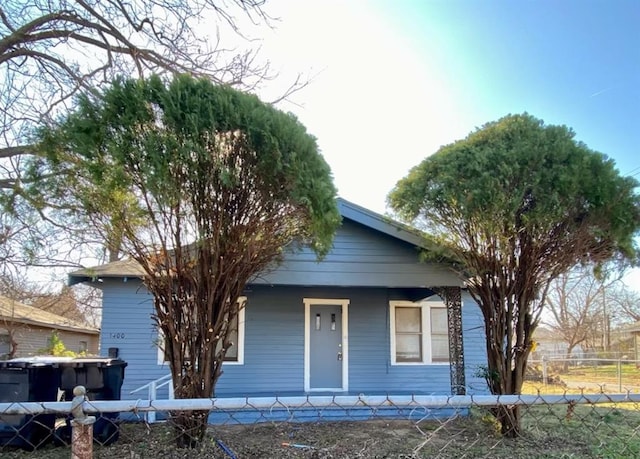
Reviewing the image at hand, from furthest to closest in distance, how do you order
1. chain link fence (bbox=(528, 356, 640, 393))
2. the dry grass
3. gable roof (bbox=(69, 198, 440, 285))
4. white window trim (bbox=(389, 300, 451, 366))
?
chain link fence (bbox=(528, 356, 640, 393)), white window trim (bbox=(389, 300, 451, 366)), gable roof (bbox=(69, 198, 440, 285)), the dry grass

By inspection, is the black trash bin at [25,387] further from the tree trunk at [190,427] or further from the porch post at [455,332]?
the porch post at [455,332]

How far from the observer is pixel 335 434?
7105mm

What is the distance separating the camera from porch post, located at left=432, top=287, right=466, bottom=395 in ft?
29.7

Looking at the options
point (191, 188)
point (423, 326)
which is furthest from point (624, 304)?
point (191, 188)

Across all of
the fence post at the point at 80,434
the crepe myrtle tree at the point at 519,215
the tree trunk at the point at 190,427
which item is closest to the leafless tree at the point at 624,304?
the crepe myrtle tree at the point at 519,215

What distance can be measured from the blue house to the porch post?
0.02 m

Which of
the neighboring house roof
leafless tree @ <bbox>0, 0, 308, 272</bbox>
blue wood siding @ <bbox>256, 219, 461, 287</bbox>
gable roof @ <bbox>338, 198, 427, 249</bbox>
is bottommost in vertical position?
the neighboring house roof

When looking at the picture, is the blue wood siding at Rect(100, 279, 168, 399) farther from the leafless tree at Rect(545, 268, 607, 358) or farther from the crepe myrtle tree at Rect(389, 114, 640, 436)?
the leafless tree at Rect(545, 268, 607, 358)

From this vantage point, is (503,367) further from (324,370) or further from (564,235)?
(324,370)

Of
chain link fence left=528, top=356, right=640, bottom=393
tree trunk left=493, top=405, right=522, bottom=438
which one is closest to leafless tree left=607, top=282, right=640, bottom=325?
chain link fence left=528, top=356, right=640, bottom=393

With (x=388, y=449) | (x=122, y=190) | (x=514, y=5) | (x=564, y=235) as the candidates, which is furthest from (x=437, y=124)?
(x=122, y=190)

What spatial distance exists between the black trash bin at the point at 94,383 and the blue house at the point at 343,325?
104 inches

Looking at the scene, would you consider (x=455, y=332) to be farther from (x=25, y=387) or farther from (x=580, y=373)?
(x=580, y=373)

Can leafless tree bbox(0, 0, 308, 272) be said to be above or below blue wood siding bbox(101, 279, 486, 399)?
above
